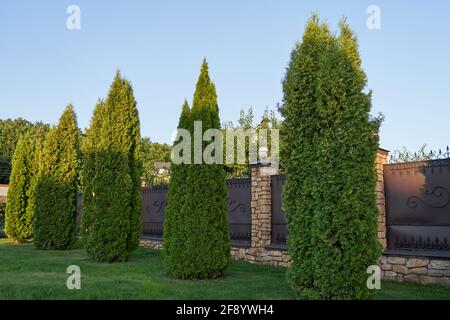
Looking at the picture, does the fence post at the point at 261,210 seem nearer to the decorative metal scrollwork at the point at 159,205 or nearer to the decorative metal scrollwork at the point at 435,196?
the decorative metal scrollwork at the point at 435,196

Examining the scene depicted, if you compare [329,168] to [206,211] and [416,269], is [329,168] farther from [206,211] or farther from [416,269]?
[416,269]

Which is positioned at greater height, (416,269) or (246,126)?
(246,126)

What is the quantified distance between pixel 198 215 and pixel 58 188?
7.07 m

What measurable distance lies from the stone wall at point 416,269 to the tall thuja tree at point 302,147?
2.63 metres

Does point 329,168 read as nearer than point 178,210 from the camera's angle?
Yes

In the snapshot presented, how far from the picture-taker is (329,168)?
4844 mm

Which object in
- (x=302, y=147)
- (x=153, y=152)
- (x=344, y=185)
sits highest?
(x=153, y=152)

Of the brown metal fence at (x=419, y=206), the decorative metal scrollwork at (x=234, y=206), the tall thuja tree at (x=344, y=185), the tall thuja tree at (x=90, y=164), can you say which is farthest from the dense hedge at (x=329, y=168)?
the tall thuja tree at (x=90, y=164)

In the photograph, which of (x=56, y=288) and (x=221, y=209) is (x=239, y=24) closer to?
(x=221, y=209)

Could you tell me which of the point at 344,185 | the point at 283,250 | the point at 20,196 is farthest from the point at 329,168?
the point at 20,196

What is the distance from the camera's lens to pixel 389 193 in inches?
285

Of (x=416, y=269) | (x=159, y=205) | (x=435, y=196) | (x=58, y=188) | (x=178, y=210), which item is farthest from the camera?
(x=159, y=205)

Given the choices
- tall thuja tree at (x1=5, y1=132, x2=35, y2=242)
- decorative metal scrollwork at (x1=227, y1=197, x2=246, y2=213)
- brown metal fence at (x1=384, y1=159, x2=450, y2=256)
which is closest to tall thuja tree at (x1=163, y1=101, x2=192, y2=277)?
decorative metal scrollwork at (x1=227, y1=197, x2=246, y2=213)
